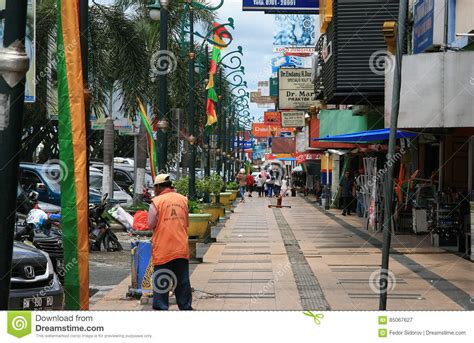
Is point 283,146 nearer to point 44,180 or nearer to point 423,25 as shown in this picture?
point 44,180

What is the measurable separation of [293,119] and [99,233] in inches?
1351

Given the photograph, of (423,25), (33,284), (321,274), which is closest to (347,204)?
(423,25)

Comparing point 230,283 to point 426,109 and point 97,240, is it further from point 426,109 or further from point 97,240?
point 97,240

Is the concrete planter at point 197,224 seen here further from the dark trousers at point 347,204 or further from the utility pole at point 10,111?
the dark trousers at point 347,204

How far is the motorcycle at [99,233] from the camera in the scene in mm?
18688

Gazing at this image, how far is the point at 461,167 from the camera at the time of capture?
71.7 feet

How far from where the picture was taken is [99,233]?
61.5 feet

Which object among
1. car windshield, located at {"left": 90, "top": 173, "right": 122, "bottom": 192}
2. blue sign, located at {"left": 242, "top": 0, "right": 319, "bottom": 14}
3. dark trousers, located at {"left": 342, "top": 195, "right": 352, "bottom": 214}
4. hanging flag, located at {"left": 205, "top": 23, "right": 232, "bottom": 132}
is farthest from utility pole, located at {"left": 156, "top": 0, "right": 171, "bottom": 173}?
dark trousers, located at {"left": 342, "top": 195, "right": 352, "bottom": 214}

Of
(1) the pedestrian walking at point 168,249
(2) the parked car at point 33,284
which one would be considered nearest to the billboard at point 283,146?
(1) the pedestrian walking at point 168,249

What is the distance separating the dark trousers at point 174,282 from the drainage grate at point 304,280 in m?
1.89

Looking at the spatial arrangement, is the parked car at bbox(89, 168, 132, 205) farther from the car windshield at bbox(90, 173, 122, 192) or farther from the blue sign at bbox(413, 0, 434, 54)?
the blue sign at bbox(413, 0, 434, 54)

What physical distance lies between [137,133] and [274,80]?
109 ft

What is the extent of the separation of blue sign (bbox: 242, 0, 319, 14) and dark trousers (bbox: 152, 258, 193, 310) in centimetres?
1329
